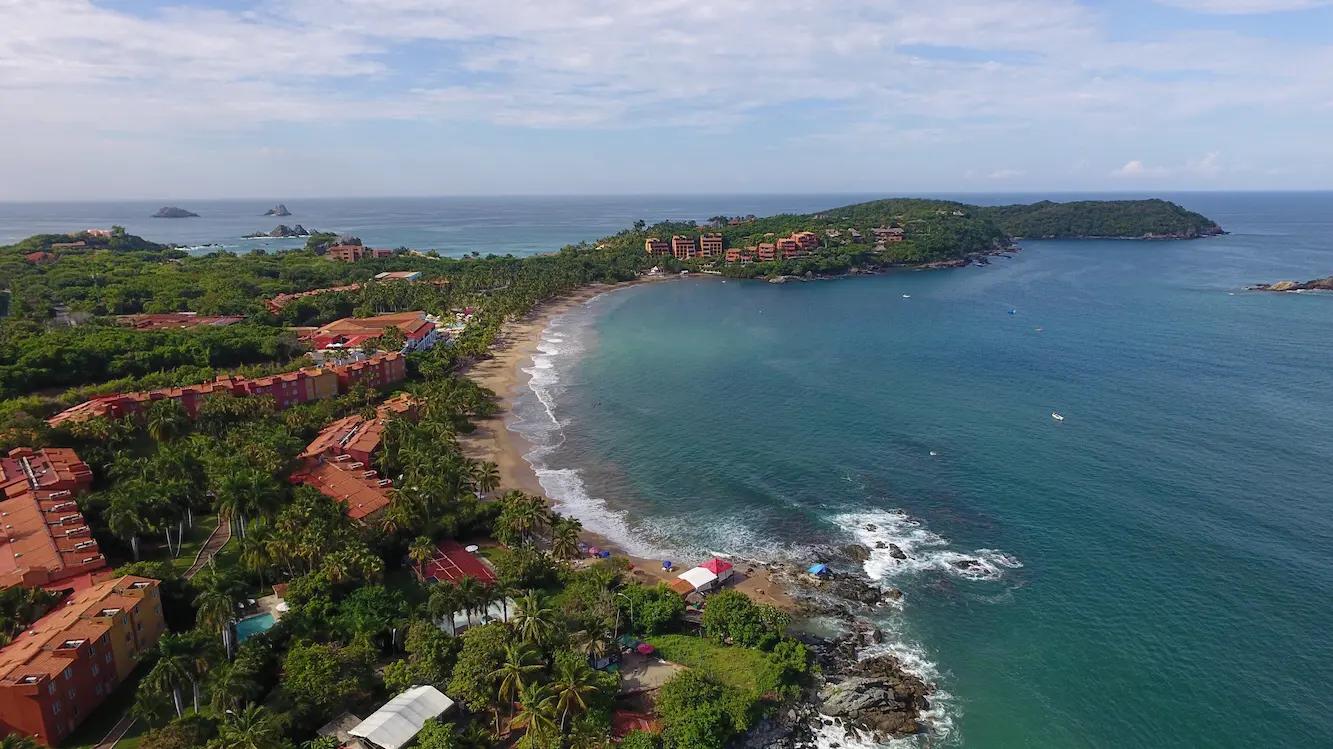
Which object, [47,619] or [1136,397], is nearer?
[47,619]

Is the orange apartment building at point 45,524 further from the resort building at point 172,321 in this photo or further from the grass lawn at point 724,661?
the resort building at point 172,321

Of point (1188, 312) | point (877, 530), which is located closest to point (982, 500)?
point (877, 530)

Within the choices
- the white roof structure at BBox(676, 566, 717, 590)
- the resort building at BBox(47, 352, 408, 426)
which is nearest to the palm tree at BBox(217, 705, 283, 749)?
the white roof structure at BBox(676, 566, 717, 590)

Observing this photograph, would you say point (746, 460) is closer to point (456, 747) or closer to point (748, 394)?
point (748, 394)

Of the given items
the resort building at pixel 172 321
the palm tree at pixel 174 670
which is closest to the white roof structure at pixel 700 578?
the palm tree at pixel 174 670

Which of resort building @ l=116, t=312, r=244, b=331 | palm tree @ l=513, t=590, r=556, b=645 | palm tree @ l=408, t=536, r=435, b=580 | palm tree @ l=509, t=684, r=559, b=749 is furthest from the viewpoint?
resort building @ l=116, t=312, r=244, b=331

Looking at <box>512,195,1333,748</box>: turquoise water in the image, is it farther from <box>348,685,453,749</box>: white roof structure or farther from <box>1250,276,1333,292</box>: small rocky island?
<box>1250,276,1333,292</box>: small rocky island

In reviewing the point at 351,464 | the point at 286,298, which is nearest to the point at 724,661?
the point at 351,464
